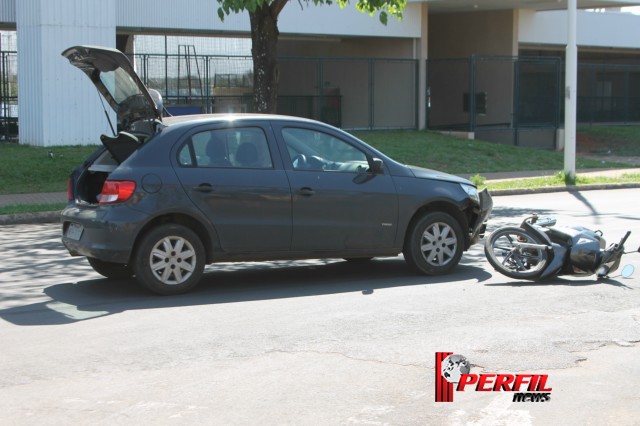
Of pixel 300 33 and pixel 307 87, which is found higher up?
pixel 300 33

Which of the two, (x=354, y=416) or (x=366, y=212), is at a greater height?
(x=366, y=212)

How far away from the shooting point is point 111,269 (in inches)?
380

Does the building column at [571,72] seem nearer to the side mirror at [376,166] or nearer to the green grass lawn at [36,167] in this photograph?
the green grass lawn at [36,167]

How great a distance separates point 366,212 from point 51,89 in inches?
602

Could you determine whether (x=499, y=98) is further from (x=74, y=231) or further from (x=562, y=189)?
(x=74, y=231)

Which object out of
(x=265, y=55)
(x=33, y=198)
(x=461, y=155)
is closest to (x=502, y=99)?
(x=461, y=155)

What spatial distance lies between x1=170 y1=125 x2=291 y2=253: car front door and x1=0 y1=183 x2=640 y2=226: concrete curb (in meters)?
6.80

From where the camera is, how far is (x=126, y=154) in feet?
30.1

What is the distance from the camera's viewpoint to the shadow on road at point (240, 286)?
8305 millimetres

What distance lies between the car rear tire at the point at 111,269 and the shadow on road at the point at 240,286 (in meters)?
0.08

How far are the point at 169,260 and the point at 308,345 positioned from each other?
7.41 feet

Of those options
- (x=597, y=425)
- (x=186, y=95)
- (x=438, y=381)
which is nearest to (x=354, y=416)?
(x=438, y=381)

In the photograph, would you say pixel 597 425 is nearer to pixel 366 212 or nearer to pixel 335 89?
pixel 366 212

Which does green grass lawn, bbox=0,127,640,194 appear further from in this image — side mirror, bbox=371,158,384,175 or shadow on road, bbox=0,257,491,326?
side mirror, bbox=371,158,384,175
